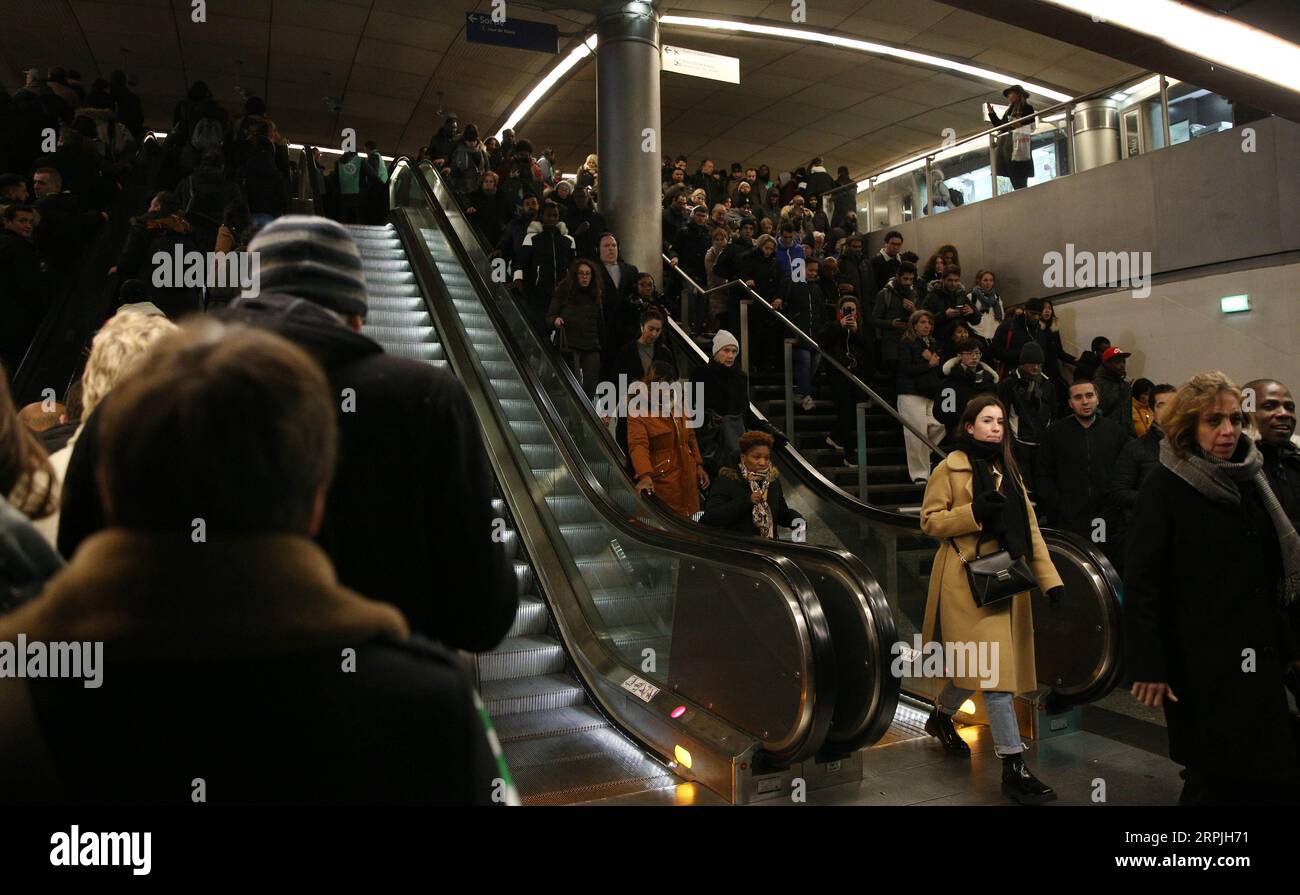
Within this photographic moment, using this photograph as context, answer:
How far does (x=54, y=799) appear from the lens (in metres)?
1.29

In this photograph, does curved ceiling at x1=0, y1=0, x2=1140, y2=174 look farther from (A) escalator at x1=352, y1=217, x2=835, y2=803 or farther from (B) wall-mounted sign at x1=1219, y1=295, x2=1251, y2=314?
(A) escalator at x1=352, y1=217, x2=835, y2=803

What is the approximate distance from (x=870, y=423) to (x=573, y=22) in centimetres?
771

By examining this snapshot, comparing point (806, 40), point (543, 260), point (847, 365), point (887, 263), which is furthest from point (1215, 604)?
point (806, 40)

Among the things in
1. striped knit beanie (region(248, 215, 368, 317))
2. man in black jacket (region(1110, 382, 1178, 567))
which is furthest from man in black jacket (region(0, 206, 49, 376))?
man in black jacket (region(1110, 382, 1178, 567))

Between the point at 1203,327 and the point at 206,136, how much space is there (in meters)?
9.79

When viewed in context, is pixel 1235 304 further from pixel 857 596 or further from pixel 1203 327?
pixel 857 596

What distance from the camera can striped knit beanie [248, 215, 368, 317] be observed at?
140 centimetres

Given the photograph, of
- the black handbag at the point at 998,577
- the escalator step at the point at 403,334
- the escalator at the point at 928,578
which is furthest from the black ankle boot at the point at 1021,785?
the escalator step at the point at 403,334

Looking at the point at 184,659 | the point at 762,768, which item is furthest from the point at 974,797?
the point at 184,659

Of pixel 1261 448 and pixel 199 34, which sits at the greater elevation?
pixel 199 34

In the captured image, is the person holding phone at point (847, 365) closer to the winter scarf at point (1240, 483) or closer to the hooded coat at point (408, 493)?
the winter scarf at point (1240, 483)

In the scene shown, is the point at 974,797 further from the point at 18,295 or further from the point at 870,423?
the point at 18,295

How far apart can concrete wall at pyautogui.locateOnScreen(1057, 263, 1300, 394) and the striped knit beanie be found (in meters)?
7.39

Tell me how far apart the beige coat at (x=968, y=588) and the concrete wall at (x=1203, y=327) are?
4208 mm
